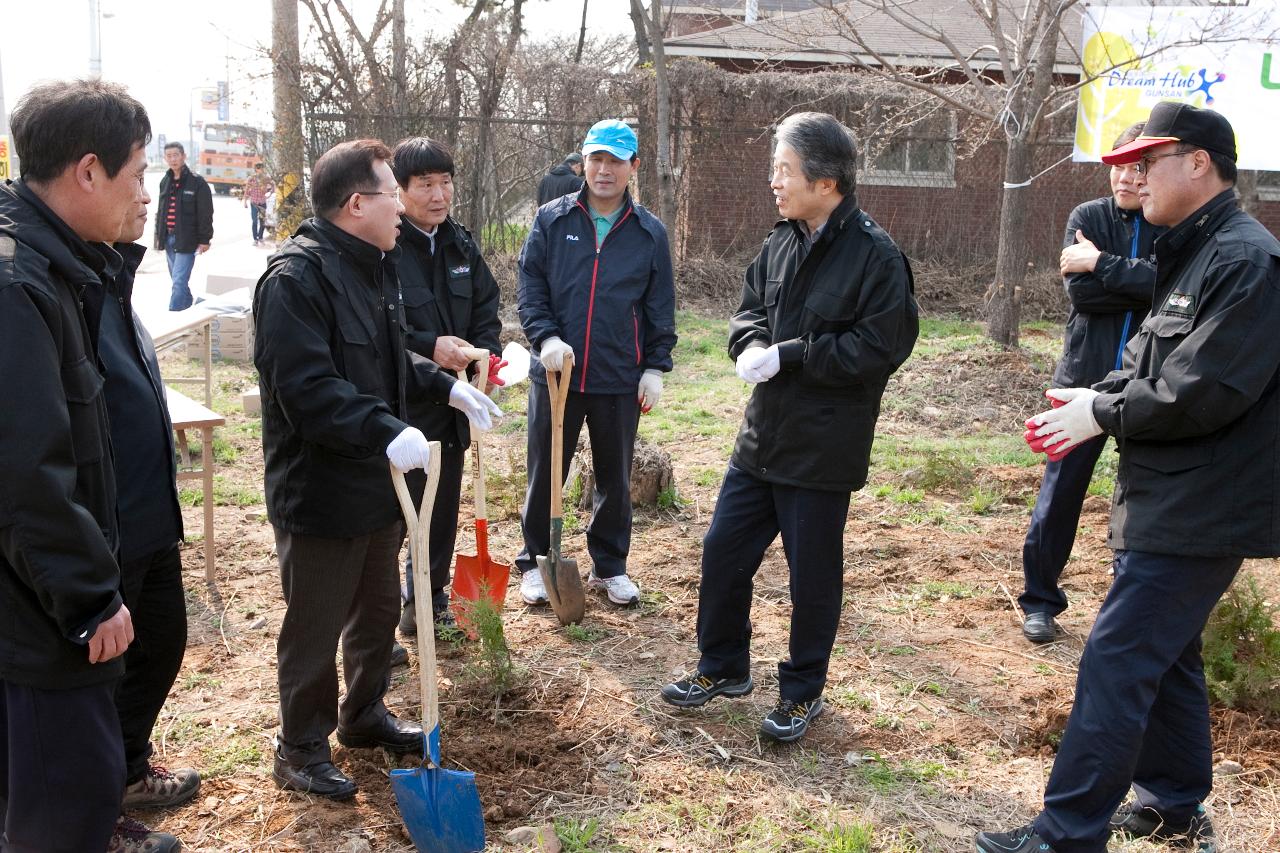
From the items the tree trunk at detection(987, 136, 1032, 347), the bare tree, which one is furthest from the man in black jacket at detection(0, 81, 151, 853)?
the tree trunk at detection(987, 136, 1032, 347)

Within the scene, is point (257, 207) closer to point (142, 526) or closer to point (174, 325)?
point (174, 325)

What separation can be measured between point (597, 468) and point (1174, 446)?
8.94ft

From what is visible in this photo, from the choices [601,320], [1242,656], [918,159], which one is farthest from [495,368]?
[918,159]

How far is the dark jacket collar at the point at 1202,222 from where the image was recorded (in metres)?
2.87

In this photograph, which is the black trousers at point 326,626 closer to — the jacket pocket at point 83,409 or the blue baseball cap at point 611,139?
the jacket pocket at point 83,409

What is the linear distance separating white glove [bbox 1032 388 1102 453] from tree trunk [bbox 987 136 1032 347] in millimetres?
7626

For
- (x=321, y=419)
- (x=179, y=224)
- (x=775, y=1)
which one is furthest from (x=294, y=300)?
(x=775, y=1)

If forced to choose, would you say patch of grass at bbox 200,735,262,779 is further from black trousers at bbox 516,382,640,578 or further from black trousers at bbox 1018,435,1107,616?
black trousers at bbox 1018,435,1107,616

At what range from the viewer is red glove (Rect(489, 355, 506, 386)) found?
14.4ft

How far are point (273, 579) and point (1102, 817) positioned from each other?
3.81 meters

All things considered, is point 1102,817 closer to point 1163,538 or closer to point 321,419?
point 1163,538

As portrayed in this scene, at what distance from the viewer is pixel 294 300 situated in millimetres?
3002

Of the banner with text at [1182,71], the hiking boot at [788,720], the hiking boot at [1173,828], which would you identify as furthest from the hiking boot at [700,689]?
the banner with text at [1182,71]

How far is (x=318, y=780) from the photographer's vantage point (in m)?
3.29
